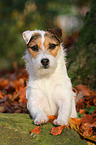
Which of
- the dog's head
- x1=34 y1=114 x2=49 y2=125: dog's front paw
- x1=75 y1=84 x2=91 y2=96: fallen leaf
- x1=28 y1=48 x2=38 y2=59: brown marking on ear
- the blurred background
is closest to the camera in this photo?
x1=34 y1=114 x2=49 y2=125: dog's front paw

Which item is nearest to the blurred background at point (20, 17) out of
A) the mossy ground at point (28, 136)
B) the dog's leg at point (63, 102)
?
the dog's leg at point (63, 102)

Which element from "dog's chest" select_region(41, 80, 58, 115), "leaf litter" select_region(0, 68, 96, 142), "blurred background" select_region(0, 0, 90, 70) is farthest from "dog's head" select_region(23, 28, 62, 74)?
"blurred background" select_region(0, 0, 90, 70)

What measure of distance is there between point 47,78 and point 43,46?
26.2 inches

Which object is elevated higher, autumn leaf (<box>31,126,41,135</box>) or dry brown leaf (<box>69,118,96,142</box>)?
autumn leaf (<box>31,126,41,135</box>)

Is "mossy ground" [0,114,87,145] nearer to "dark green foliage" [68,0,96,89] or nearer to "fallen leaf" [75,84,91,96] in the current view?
"fallen leaf" [75,84,91,96]

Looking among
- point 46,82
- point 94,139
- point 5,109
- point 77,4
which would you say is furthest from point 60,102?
A: point 77,4

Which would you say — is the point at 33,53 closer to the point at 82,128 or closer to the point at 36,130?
the point at 36,130

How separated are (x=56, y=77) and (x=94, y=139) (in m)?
1.39

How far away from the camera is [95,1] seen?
6.32 metres

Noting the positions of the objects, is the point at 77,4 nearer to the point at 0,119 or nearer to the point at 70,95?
the point at 70,95

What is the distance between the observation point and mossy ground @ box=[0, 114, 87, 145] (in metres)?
3.07

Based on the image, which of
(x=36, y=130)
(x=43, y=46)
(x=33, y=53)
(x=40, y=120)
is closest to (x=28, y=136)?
(x=36, y=130)

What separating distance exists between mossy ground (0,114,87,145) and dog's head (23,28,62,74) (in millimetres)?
1093

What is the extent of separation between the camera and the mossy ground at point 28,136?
307 centimetres
